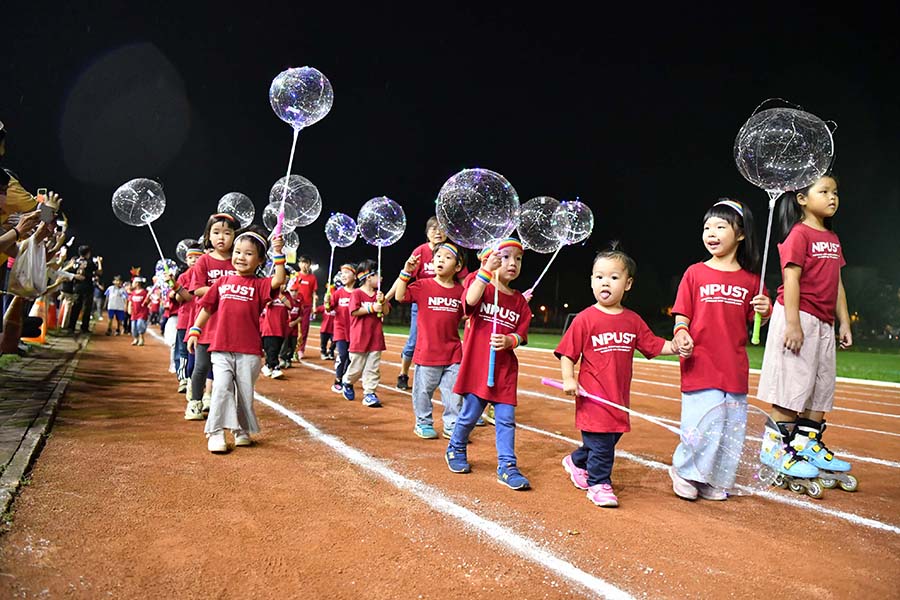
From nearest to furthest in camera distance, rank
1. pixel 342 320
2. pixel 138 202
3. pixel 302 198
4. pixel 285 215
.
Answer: pixel 138 202 → pixel 285 215 → pixel 302 198 → pixel 342 320

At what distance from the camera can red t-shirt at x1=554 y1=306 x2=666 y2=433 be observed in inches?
158

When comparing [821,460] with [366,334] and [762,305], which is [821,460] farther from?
[366,334]

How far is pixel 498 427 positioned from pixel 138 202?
5.79m

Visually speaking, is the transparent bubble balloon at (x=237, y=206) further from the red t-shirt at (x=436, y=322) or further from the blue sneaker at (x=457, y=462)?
the blue sneaker at (x=457, y=462)

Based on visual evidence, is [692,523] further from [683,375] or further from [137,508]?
[137,508]

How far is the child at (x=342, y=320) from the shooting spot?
8.55 m

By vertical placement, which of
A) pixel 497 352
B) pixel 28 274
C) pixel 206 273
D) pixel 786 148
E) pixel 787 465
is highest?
pixel 786 148

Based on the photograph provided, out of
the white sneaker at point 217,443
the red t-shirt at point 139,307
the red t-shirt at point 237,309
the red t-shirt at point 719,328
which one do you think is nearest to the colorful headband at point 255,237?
the red t-shirt at point 237,309

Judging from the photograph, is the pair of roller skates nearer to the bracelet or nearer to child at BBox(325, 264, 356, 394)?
the bracelet

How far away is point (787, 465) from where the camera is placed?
4285 mm

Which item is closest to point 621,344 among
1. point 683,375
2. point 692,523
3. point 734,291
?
point 683,375

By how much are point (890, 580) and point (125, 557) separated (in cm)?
351

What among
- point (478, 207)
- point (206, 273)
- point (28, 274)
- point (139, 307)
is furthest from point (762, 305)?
point (139, 307)

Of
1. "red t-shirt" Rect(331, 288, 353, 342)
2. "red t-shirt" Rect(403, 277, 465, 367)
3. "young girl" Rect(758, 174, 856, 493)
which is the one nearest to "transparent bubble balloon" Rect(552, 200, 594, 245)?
"red t-shirt" Rect(403, 277, 465, 367)
